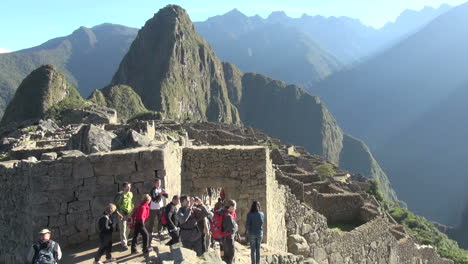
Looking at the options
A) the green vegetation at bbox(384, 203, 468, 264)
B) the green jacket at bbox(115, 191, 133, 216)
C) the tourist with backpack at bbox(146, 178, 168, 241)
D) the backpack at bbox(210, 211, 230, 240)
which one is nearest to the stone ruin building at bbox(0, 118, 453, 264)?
the tourist with backpack at bbox(146, 178, 168, 241)

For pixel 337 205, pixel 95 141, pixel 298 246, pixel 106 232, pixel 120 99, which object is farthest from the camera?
pixel 120 99

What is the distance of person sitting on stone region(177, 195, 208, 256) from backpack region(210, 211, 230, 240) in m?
0.42

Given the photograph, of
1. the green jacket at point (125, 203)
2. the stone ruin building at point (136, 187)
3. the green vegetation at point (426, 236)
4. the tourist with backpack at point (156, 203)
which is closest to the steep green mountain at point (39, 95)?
the green vegetation at point (426, 236)

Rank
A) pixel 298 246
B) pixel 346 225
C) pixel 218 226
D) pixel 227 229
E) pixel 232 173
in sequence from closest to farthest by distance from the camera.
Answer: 1. pixel 227 229
2. pixel 218 226
3. pixel 232 173
4. pixel 298 246
5. pixel 346 225

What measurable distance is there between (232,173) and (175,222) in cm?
350

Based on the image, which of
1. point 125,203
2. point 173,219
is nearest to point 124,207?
point 125,203

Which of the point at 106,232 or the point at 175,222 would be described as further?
the point at 175,222

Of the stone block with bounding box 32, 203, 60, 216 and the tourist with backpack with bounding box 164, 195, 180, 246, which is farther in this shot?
the stone block with bounding box 32, 203, 60, 216

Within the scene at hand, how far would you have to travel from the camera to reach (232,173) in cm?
1223

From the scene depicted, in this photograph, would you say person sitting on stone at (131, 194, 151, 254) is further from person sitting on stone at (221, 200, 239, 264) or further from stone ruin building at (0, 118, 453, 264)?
person sitting on stone at (221, 200, 239, 264)

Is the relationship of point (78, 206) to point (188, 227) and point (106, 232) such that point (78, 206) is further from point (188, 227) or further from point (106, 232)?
point (188, 227)

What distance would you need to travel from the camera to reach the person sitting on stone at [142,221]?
880cm

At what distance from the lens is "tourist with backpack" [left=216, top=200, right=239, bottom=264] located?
9088mm

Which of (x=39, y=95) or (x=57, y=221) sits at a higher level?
(x=39, y=95)
